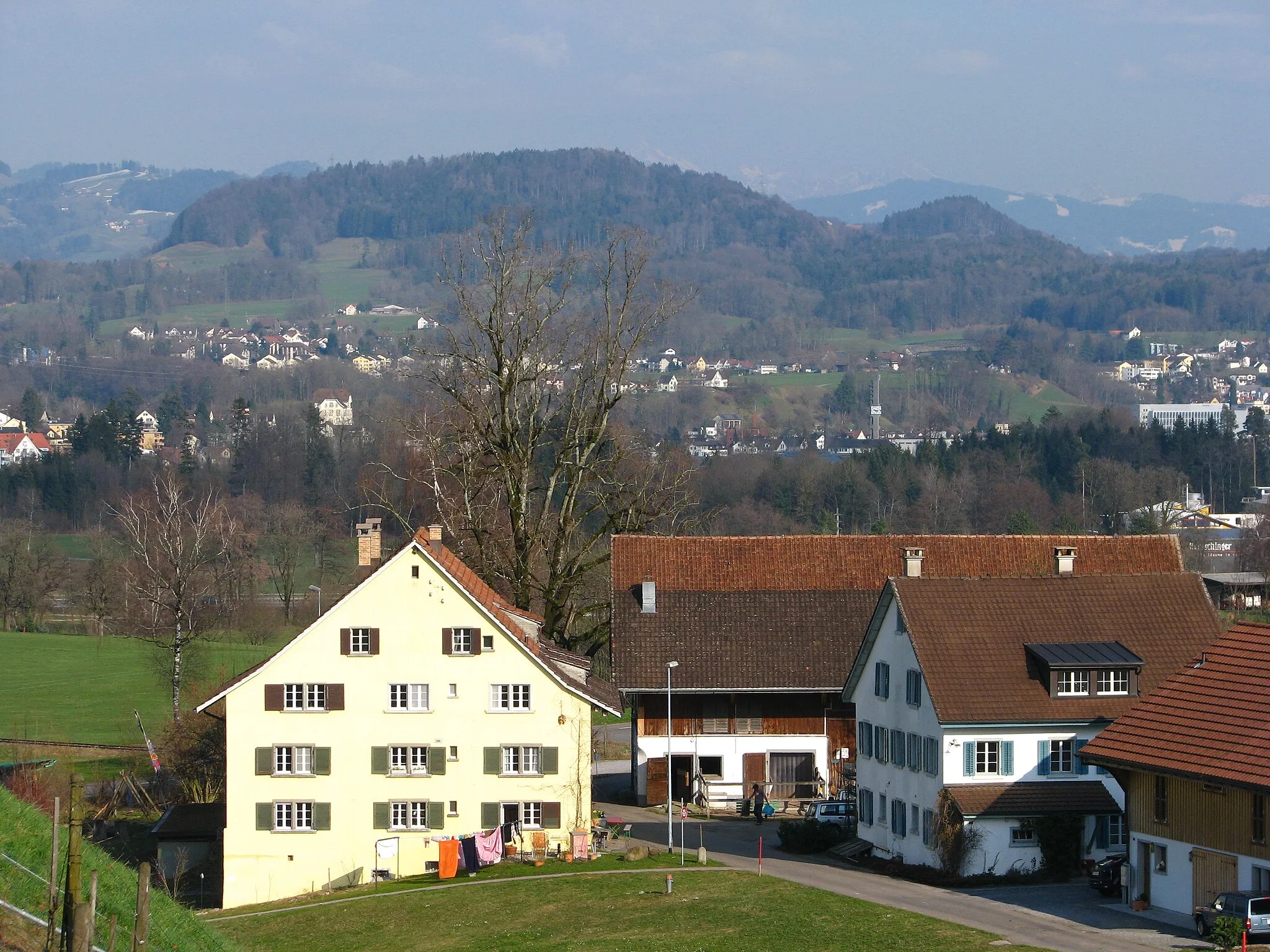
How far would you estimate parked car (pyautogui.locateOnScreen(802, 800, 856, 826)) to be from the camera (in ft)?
158

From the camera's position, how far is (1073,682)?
139 feet

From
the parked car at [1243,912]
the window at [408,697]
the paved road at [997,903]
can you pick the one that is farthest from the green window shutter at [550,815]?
the parked car at [1243,912]

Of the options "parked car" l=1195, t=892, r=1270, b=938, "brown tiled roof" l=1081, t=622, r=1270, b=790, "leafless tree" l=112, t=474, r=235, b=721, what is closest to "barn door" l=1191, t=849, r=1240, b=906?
"parked car" l=1195, t=892, r=1270, b=938

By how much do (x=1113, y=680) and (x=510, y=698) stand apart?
15425mm

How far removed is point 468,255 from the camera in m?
70.0

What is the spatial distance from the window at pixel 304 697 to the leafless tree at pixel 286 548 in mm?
59545

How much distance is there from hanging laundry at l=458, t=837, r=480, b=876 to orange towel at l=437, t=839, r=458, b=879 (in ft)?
0.77

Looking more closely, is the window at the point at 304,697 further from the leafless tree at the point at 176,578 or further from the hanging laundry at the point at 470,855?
the leafless tree at the point at 176,578

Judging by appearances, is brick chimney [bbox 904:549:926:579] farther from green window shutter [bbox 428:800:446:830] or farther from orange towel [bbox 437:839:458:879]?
orange towel [bbox 437:839:458:879]

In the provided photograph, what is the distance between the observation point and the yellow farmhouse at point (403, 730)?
4638cm

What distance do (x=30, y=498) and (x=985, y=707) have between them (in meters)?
152

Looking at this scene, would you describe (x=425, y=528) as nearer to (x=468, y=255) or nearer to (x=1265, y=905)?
(x=468, y=255)

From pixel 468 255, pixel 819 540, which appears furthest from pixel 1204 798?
pixel 468 255

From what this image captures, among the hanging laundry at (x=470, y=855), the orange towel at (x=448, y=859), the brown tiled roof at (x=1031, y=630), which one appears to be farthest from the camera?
the hanging laundry at (x=470, y=855)
